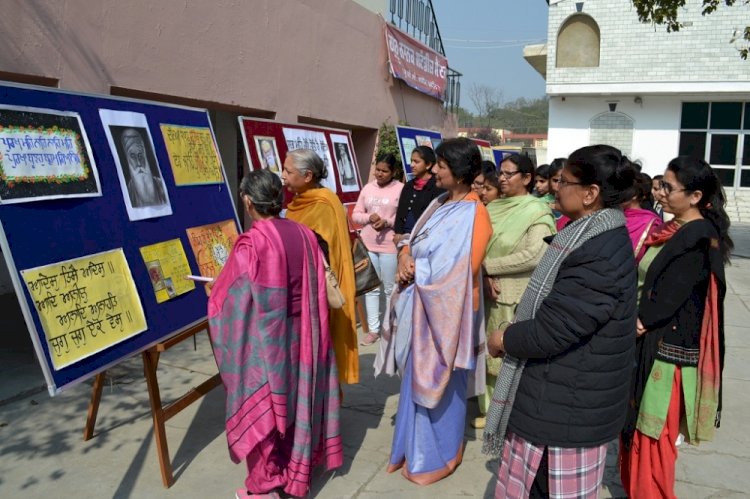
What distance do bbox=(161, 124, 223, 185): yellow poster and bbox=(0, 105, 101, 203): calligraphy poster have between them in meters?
0.64

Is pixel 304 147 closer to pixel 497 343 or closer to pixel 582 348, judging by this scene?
pixel 497 343

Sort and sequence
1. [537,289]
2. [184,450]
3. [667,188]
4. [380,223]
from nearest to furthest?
[537,289] < [667,188] < [184,450] < [380,223]

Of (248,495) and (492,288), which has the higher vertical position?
(492,288)

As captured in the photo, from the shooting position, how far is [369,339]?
5863 mm

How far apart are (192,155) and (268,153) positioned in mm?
1704

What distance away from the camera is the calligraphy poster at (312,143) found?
5.71 metres

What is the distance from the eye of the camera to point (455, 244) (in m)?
3.00

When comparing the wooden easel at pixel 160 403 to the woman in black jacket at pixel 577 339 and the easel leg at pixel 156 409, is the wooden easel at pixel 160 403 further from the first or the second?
the woman in black jacket at pixel 577 339

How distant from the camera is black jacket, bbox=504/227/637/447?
202cm

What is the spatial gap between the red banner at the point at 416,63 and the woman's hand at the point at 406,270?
8403 millimetres

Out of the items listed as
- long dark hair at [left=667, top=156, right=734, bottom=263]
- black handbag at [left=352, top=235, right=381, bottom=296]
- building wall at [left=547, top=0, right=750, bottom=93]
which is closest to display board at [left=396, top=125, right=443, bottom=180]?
black handbag at [left=352, top=235, right=381, bottom=296]

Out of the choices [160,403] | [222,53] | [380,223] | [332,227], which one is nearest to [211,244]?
[332,227]

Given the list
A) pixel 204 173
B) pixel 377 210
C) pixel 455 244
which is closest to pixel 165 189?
pixel 204 173

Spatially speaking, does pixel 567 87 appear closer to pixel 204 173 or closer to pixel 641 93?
pixel 641 93
